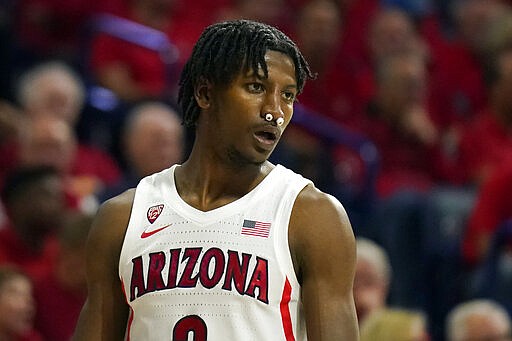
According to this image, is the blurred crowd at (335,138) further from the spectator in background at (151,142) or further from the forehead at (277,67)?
the forehead at (277,67)

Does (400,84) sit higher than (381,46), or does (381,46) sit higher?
(381,46)

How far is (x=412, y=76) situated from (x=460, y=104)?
1094 millimetres

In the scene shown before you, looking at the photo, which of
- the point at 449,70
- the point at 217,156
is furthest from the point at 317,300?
the point at 449,70

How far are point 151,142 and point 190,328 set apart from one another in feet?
12.5

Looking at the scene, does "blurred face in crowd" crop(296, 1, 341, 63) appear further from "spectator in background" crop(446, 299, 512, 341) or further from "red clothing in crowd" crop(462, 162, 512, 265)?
"spectator in background" crop(446, 299, 512, 341)

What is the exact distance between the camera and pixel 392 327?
561cm

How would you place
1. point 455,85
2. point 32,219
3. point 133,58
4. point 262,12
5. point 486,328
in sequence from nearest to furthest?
point 486,328
point 32,219
point 133,58
point 262,12
point 455,85

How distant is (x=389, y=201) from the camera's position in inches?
282

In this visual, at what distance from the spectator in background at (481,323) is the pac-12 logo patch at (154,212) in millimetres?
2902

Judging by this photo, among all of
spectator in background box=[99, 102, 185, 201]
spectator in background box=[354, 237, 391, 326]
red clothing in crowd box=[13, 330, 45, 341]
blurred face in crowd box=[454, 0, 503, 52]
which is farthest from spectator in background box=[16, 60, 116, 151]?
blurred face in crowd box=[454, 0, 503, 52]

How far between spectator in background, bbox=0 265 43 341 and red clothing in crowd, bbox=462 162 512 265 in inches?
96.5

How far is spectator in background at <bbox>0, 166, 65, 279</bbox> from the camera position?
6.39m

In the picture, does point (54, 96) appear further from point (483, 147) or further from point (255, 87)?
point (255, 87)

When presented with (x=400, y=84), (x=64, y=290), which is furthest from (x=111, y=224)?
(x=400, y=84)
